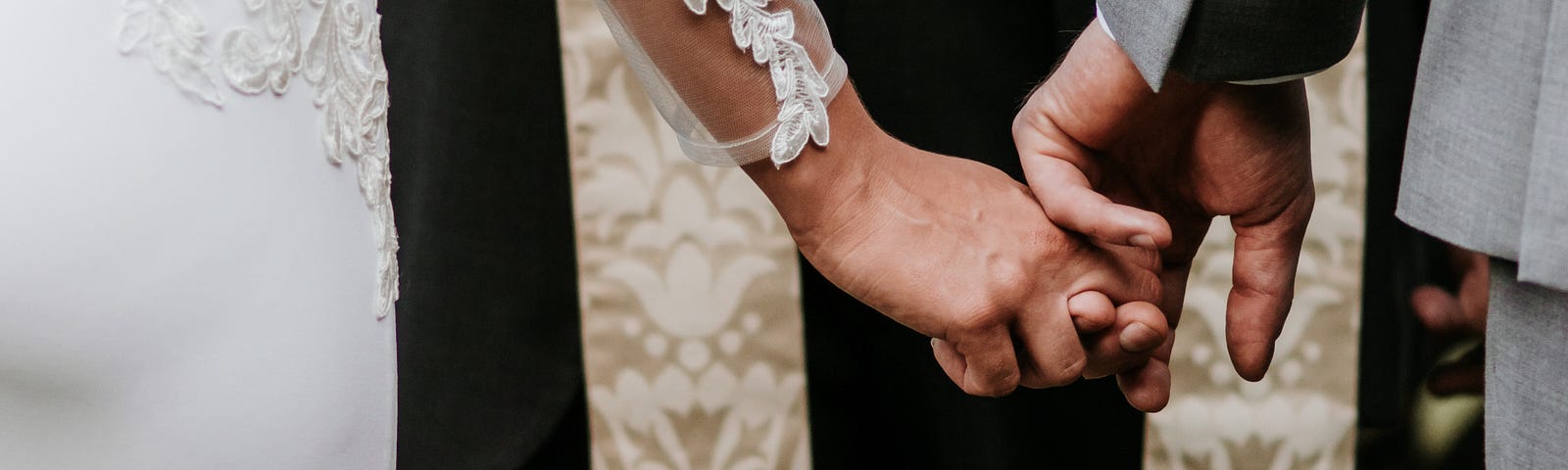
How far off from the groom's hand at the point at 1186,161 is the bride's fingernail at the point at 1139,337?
0.25ft

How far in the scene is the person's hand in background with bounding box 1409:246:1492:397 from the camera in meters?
1.48

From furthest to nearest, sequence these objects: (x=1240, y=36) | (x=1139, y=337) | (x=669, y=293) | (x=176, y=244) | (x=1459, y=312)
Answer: (x=669, y=293)
(x=1459, y=312)
(x=1139, y=337)
(x=1240, y=36)
(x=176, y=244)

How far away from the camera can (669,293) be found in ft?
5.30

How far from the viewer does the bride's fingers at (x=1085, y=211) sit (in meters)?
0.79

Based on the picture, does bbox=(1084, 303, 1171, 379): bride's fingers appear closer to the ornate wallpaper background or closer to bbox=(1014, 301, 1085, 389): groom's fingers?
bbox=(1014, 301, 1085, 389): groom's fingers

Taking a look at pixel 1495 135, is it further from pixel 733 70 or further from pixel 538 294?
pixel 538 294

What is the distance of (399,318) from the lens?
5.41 feet

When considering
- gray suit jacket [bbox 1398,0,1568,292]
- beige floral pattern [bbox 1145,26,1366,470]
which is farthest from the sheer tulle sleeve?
beige floral pattern [bbox 1145,26,1366,470]

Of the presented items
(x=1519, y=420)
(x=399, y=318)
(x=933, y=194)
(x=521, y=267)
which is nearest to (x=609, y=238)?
(x=521, y=267)

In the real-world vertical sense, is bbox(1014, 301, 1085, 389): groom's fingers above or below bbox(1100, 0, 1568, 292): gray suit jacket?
below

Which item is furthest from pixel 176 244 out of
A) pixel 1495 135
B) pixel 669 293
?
pixel 669 293

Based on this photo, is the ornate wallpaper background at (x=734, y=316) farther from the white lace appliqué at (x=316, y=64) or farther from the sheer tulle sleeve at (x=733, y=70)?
the white lace appliqué at (x=316, y=64)

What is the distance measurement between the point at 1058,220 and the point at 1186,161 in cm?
13

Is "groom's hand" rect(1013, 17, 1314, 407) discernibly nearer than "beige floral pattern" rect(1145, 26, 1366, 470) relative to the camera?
Yes
